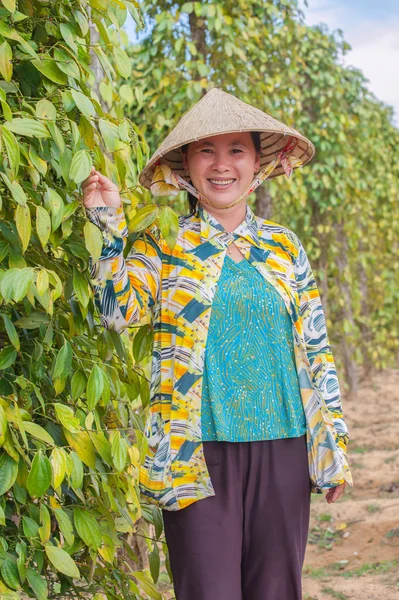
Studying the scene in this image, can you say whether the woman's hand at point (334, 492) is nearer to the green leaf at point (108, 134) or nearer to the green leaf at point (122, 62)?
the green leaf at point (108, 134)

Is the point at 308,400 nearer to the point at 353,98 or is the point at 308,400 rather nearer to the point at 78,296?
the point at 78,296

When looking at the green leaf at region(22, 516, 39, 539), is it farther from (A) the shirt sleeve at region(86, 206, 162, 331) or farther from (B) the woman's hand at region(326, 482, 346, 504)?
(B) the woman's hand at region(326, 482, 346, 504)

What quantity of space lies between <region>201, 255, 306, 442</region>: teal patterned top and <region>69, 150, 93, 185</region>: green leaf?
0.40 m

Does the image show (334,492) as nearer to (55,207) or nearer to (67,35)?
(55,207)

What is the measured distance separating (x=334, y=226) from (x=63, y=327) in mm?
5588

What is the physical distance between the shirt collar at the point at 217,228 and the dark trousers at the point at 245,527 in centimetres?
42

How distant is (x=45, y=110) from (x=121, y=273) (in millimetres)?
316

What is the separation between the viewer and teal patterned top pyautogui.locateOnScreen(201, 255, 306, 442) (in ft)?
5.08

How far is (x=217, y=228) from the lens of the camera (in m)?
1.64

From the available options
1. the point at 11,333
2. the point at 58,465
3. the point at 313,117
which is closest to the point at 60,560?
the point at 58,465

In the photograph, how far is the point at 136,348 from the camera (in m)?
1.68

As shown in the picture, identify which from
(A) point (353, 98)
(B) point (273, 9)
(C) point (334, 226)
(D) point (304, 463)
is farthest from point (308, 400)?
(A) point (353, 98)

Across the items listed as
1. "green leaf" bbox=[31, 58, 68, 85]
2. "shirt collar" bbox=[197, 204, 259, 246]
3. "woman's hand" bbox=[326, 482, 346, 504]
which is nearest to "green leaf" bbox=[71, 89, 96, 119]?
"green leaf" bbox=[31, 58, 68, 85]

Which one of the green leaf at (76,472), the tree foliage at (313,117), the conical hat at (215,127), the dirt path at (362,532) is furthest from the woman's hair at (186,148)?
the dirt path at (362,532)
